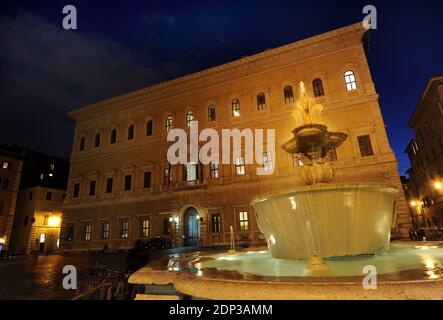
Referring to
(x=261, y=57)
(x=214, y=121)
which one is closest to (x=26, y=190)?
(x=214, y=121)

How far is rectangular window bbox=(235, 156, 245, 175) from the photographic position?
17812mm

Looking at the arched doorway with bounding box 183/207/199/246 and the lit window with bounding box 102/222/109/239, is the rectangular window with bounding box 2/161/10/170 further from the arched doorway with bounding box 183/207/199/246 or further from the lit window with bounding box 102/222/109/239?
the arched doorway with bounding box 183/207/199/246

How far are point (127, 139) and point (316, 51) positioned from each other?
17458 millimetres

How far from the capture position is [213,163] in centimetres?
1872

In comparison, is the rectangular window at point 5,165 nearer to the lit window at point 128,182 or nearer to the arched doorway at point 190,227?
the lit window at point 128,182

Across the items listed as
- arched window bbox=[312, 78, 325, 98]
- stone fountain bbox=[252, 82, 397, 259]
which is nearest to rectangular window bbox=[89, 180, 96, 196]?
arched window bbox=[312, 78, 325, 98]

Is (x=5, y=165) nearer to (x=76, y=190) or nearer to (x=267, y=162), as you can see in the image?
(x=76, y=190)

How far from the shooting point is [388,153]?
14719 mm

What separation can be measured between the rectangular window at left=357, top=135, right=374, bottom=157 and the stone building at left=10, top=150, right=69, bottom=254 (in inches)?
1342

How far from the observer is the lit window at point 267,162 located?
16953 millimetres

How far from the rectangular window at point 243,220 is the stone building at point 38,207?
85.0ft

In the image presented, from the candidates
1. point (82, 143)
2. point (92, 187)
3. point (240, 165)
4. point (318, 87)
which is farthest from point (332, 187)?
point (82, 143)

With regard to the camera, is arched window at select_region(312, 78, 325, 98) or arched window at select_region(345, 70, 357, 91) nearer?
arched window at select_region(345, 70, 357, 91)
